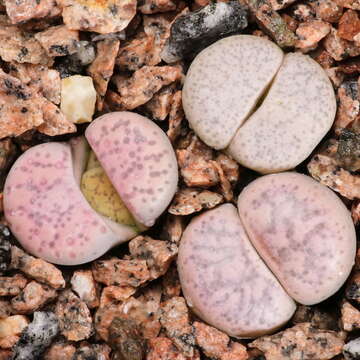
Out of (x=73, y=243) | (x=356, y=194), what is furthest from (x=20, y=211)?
(x=356, y=194)

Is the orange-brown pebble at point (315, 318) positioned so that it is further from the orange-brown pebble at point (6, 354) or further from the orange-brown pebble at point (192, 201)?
the orange-brown pebble at point (6, 354)

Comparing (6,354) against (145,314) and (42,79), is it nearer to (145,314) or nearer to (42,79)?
(145,314)

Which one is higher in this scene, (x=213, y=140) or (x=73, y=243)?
(x=213, y=140)

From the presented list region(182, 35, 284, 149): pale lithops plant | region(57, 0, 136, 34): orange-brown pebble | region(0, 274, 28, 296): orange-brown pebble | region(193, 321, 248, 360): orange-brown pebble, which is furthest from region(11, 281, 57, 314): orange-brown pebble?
region(57, 0, 136, 34): orange-brown pebble

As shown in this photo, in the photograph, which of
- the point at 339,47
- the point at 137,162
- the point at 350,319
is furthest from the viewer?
the point at 339,47

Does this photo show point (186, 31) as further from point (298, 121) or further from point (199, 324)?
point (199, 324)

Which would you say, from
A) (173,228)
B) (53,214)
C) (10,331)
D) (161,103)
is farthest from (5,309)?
(161,103)

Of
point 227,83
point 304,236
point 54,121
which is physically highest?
point 227,83
